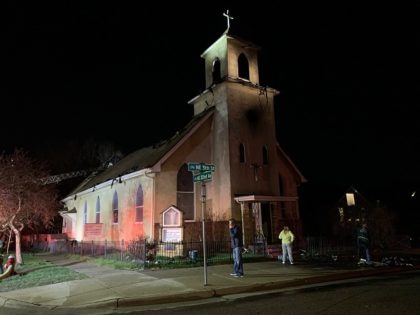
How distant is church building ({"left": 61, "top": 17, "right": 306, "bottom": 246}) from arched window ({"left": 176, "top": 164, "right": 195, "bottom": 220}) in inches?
2.3

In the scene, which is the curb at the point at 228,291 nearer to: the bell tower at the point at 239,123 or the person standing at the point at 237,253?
the person standing at the point at 237,253

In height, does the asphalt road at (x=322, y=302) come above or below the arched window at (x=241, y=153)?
below

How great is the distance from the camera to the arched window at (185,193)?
880 inches

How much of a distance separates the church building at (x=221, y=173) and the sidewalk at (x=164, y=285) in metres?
5.58

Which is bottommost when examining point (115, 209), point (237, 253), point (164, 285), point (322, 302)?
point (322, 302)

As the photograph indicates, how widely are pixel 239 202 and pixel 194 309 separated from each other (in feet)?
42.3

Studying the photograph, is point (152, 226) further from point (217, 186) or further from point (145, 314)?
point (145, 314)

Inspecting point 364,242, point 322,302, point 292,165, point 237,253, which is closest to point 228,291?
point 237,253

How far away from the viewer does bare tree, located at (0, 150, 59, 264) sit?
20578 mm

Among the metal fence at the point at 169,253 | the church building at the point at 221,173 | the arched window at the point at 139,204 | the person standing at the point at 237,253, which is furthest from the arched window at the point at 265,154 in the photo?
the person standing at the point at 237,253

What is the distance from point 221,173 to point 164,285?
38.7 ft

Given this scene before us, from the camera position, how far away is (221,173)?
2266 cm

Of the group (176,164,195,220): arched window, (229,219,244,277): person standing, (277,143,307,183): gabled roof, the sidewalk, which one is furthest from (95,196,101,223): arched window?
(229,219,244,277): person standing

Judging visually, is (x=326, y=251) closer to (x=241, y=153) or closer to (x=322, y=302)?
(x=241, y=153)
